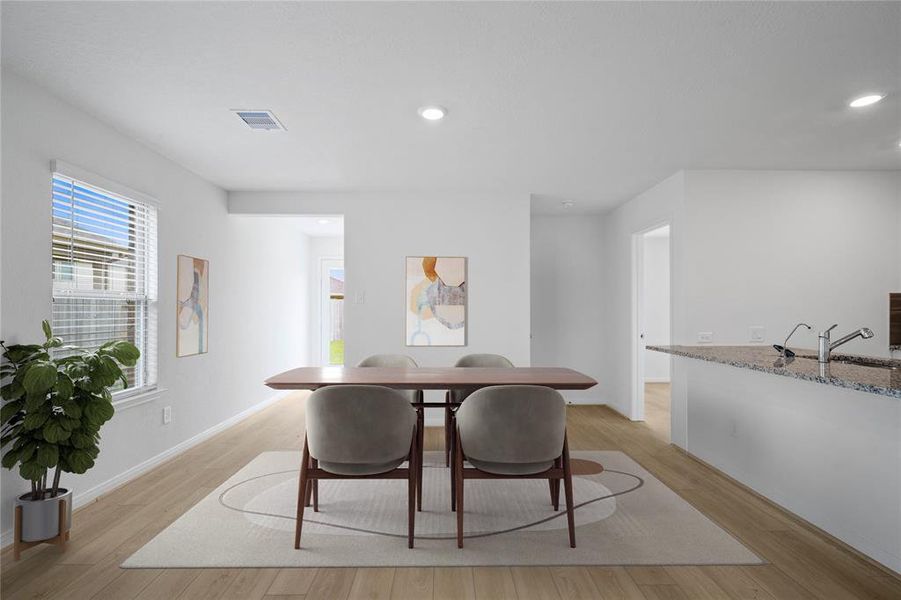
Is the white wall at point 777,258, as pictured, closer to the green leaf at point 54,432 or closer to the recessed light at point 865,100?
the recessed light at point 865,100

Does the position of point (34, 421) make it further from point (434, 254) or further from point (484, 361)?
point (434, 254)

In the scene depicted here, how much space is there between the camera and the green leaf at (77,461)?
257cm

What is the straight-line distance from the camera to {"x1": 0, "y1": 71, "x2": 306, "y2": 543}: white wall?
2.71 m

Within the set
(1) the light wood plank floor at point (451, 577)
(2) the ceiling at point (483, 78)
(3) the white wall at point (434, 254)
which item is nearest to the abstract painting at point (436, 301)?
(3) the white wall at point (434, 254)

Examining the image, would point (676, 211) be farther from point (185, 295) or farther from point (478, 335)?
point (185, 295)

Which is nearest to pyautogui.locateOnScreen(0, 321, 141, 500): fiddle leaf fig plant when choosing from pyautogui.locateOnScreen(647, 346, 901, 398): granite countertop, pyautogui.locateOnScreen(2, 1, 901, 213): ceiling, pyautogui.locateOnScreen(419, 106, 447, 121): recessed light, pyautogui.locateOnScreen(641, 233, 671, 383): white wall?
pyautogui.locateOnScreen(2, 1, 901, 213): ceiling

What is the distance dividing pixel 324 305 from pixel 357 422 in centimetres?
631

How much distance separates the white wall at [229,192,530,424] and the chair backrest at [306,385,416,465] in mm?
2812

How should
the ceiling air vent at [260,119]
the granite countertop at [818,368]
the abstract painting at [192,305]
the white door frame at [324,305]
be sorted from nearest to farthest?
the granite countertop at [818,368] < the ceiling air vent at [260,119] < the abstract painting at [192,305] < the white door frame at [324,305]

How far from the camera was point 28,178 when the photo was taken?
9.12 ft

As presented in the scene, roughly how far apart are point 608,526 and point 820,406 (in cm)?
136

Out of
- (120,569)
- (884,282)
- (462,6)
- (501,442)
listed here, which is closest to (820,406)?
(501,442)

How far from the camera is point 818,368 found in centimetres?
263

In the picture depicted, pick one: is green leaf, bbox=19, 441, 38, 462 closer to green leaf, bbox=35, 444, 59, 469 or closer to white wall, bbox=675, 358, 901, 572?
green leaf, bbox=35, 444, 59, 469
